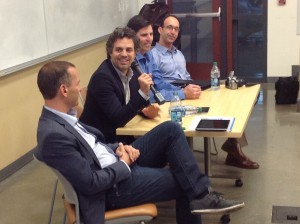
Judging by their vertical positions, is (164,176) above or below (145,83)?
below

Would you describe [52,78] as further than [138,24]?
No

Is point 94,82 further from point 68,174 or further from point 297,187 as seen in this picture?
point 297,187

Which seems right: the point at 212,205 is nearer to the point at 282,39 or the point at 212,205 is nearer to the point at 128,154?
the point at 128,154

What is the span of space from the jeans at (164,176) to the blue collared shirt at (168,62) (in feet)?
4.16

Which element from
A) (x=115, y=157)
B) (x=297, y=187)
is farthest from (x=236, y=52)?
(x=115, y=157)

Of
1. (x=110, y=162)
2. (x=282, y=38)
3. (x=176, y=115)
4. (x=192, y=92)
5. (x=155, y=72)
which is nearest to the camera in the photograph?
(x=110, y=162)

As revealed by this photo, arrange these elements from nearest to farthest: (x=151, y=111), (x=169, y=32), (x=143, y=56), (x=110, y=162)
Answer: (x=110, y=162) < (x=151, y=111) < (x=143, y=56) < (x=169, y=32)

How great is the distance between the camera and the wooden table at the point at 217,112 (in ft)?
8.32

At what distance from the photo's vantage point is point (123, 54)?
282 centimetres

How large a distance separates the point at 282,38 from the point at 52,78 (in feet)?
15.3

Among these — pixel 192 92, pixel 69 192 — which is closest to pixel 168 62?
pixel 192 92

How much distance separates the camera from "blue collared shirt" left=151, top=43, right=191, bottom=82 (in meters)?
3.81

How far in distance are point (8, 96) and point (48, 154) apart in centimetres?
197


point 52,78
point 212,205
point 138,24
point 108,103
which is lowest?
point 212,205
